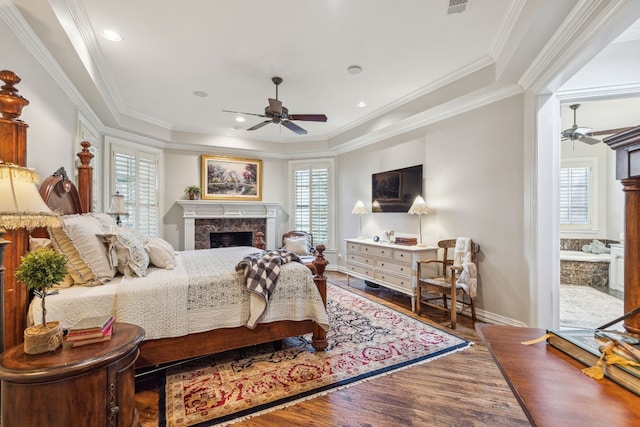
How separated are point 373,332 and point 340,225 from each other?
3.40m

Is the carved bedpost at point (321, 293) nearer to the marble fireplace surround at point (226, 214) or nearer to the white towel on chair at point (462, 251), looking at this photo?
the white towel on chair at point (462, 251)

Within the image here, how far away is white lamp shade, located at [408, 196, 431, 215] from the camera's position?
417 cm

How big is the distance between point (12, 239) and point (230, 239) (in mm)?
4798

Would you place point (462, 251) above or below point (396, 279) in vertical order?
above

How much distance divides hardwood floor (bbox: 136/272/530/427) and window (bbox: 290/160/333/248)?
4.27 meters

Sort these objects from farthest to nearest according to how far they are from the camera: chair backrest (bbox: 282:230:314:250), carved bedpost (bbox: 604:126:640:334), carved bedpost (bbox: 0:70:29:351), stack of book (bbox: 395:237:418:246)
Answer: chair backrest (bbox: 282:230:314:250) < stack of book (bbox: 395:237:418:246) < carved bedpost (bbox: 0:70:29:351) < carved bedpost (bbox: 604:126:640:334)

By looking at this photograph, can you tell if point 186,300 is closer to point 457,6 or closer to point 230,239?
point 457,6

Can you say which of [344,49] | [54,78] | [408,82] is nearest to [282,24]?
[344,49]

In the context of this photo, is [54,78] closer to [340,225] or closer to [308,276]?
[308,276]

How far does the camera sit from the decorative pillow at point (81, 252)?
6.64ft

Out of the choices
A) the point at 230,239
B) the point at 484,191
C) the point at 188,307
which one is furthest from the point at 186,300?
the point at 230,239

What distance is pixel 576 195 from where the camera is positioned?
5.53 meters

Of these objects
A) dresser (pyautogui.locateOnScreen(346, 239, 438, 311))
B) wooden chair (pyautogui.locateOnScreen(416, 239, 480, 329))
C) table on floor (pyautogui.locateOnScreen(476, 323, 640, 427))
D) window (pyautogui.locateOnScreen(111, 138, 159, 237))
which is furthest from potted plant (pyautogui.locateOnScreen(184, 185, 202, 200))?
table on floor (pyautogui.locateOnScreen(476, 323, 640, 427))

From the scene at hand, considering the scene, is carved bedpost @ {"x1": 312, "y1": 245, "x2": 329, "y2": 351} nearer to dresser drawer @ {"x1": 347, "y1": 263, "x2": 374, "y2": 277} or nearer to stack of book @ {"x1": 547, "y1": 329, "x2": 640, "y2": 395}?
stack of book @ {"x1": 547, "y1": 329, "x2": 640, "y2": 395}
